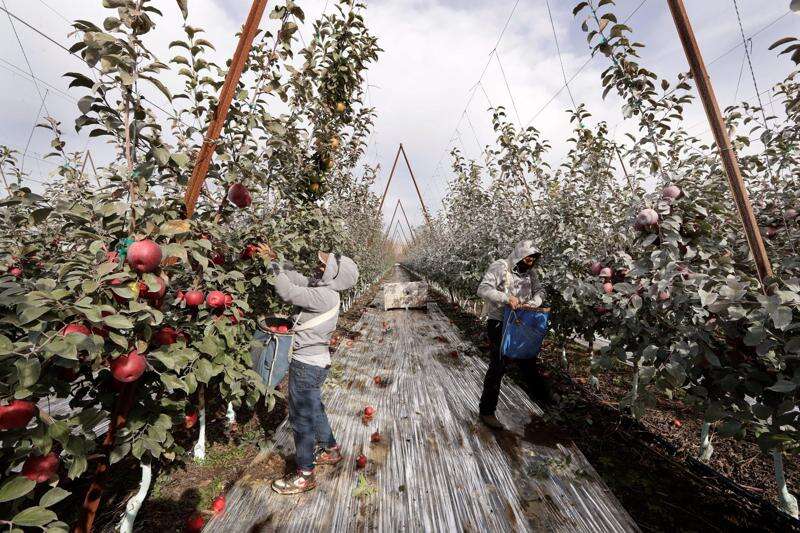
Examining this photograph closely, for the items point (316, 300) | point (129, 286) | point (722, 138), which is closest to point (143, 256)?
point (129, 286)

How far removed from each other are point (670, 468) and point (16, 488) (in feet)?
12.9

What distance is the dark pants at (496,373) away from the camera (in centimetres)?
328

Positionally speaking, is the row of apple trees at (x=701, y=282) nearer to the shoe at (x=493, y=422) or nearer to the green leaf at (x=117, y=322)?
the shoe at (x=493, y=422)

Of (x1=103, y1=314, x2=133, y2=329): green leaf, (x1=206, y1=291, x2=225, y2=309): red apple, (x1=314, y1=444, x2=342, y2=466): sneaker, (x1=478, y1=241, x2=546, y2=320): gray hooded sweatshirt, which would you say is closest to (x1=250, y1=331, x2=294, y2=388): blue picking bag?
(x1=206, y1=291, x2=225, y2=309): red apple

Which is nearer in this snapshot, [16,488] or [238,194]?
[16,488]

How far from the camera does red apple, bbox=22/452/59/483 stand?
116 cm

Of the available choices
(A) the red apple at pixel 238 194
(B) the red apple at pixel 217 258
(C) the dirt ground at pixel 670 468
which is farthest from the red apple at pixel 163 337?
(C) the dirt ground at pixel 670 468

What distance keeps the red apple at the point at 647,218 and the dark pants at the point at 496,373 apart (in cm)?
183

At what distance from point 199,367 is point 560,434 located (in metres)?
3.11

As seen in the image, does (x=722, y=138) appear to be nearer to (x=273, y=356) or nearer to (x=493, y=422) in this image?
(x=493, y=422)

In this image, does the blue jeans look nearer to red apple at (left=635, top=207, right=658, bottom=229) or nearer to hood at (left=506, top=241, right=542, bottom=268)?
hood at (left=506, top=241, right=542, bottom=268)

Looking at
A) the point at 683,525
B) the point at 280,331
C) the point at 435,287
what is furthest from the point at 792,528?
the point at 435,287

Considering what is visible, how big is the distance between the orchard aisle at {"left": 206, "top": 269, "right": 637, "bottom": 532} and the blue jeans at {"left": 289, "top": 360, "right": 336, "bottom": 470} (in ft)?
0.88

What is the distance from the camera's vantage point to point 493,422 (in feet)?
10.7
